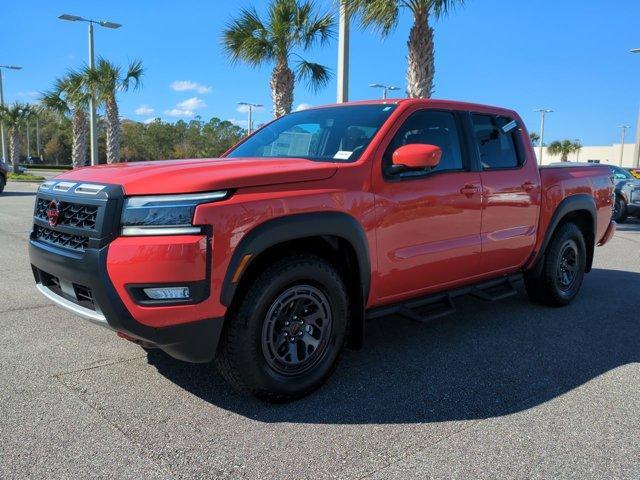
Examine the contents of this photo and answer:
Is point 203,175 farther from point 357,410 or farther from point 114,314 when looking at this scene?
point 357,410

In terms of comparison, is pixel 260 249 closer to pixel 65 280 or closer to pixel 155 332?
pixel 155 332

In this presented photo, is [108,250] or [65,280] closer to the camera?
[108,250]

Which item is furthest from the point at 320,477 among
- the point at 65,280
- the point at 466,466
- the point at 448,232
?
the point at 448,232

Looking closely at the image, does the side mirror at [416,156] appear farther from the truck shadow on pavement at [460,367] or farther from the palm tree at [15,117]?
the palm tree at [15,117]

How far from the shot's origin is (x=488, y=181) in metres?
4.52

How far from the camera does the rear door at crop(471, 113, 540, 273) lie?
15.0 ft

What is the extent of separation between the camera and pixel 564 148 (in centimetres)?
8650

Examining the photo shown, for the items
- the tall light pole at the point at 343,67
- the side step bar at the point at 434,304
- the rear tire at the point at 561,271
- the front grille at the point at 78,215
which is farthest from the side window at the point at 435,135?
the tall light pole at the point at 343,67

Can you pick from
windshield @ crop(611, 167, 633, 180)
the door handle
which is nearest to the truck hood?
the door handle

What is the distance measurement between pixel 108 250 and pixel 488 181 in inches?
119

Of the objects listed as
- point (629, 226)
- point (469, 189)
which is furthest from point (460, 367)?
point (629, 226)

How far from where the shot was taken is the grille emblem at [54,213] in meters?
3.30

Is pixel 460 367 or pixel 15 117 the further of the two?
pixel 15 117

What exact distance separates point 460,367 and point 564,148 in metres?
91.9
